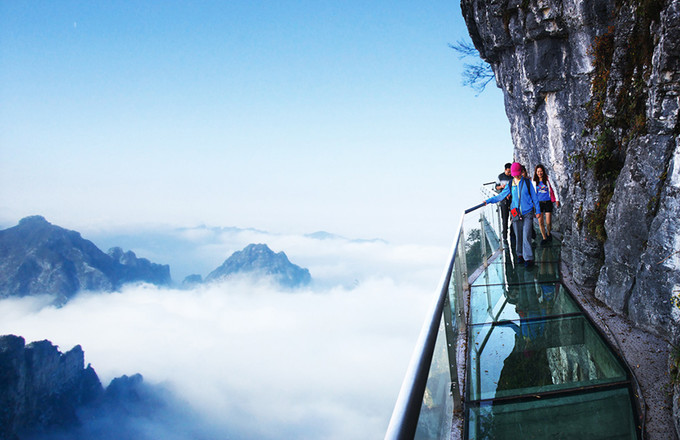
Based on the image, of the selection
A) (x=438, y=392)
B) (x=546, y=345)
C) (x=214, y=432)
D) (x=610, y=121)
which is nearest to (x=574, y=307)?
(x=546, y=345)

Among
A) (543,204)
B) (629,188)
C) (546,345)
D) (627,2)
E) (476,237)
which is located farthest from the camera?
(543,204)

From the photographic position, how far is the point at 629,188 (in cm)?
482

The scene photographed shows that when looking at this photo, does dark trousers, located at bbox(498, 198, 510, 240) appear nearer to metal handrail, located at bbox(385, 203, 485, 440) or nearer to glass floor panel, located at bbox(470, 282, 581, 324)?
glass floor panel, located at bbox(470, 282, 581, 324)

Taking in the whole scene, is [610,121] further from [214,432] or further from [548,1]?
[214,432]

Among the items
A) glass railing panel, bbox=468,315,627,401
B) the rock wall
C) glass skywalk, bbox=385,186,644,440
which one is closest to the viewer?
glass skywalk, bbox=385,186,644,440

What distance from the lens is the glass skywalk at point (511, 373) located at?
1.63m

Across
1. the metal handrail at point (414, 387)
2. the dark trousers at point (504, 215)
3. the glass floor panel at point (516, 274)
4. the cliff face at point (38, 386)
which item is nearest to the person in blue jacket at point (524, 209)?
the glass floor panel at point (516, 274)

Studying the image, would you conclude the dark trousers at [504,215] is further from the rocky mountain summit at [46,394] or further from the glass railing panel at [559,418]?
the rocky mountain summit at [46,394]

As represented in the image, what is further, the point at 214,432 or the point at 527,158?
the point at 214,432

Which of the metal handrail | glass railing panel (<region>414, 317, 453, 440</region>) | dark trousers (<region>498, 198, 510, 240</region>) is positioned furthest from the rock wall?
the metal handrail

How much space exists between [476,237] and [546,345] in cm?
281

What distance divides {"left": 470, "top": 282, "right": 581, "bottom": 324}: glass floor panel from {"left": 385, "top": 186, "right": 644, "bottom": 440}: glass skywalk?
0.04 feet

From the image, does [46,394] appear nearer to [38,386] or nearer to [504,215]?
[38,386]

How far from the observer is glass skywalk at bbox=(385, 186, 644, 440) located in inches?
64.4
